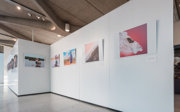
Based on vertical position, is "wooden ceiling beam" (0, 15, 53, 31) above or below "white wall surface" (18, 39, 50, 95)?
above

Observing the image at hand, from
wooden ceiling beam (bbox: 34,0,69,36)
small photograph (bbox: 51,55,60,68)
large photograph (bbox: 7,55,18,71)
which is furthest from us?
large photograph (bbox: 7,55,18,71)

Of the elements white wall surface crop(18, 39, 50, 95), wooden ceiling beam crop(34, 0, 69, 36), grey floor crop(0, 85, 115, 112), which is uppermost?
wooden ceiling beam crop(34, 0, 69, 36)

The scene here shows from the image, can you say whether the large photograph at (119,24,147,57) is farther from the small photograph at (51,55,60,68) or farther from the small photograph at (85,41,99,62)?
the small photograph at (51,55,60,68)

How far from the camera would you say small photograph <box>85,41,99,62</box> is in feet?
12.0

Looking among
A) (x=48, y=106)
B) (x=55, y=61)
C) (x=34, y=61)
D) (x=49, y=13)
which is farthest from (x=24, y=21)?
(x=48, y=106)

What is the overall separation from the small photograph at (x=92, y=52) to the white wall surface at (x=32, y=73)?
12.4 ft

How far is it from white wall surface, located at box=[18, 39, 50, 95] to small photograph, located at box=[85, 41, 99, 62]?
3765mm

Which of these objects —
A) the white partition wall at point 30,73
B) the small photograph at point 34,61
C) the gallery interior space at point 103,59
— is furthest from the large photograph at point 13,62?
the gallery interior space at point 103,59

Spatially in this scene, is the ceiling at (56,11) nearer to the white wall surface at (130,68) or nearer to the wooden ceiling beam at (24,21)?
the wooden ceiling beam at (24,21)

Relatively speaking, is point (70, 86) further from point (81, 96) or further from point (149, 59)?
point (149, 59)

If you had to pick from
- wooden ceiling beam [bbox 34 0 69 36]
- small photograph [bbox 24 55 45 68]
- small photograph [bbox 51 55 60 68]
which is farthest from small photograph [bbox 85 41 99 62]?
small photograph [bbox 24 55 45 68]

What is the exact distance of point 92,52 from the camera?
3816mm

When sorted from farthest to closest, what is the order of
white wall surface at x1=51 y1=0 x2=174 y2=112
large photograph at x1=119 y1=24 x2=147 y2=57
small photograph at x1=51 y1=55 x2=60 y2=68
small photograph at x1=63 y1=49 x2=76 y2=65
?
small photograph at x1=51 y1=55 x2=60 y2=68
small photograph at x1=63 y1=49 x2=76 y2=65
large photograph at x1=119 y1=24 x2=147 y2=57
white wall surface at x1=51 y1=0 x2=174 y2=112

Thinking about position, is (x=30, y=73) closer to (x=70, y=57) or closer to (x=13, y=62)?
(x=13, y=62)
